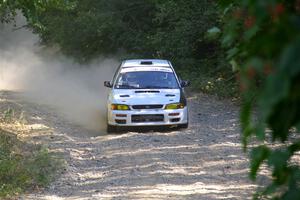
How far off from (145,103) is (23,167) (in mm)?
4872

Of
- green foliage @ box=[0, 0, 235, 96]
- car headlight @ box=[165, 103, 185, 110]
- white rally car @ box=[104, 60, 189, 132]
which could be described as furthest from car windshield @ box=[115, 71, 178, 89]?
green foliage @ box=[0, 0, 235, 96]

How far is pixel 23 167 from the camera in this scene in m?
8.82

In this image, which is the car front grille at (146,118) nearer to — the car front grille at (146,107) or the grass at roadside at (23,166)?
the car front grille at (146,107)

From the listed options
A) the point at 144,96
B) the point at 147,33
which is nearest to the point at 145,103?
the point at 144,96

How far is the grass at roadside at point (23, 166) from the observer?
8.07 metres

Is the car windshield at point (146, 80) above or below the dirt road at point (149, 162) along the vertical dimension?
above

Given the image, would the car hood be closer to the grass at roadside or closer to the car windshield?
the car windshield

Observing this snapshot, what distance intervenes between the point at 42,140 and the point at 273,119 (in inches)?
424

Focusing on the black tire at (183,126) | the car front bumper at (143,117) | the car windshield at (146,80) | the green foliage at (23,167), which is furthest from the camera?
the car windshield at (146,80)

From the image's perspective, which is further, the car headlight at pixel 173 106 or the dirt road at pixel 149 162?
the car headlight at pixel 173 106

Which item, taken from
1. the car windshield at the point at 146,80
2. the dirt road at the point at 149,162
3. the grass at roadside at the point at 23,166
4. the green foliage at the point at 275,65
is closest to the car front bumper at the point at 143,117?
the dirt road at the point at 149,162

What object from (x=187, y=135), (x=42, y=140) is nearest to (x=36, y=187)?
(x=42, y=140)

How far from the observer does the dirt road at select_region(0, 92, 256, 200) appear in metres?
7.83

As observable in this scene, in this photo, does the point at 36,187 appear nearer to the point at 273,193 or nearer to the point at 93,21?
the point at 273,193
